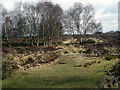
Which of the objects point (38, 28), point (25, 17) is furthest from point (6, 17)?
point (38, 28)

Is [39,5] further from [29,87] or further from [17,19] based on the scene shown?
[29,87]

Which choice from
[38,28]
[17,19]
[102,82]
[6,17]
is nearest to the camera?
[102,82]

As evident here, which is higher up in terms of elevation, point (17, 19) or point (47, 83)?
point (17, 19)

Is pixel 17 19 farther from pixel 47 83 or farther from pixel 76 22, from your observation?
pixel 47 83

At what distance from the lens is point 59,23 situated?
102 ft

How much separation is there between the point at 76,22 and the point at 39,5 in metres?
12.1

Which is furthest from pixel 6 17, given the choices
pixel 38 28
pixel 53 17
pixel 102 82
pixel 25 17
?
pixel 102 82

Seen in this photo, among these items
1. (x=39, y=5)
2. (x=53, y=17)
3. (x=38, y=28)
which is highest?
(x=39, y=5)

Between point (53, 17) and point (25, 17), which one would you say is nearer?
point (53, 17)

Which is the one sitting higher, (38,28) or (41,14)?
(41,14)

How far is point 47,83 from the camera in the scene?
24.8ft

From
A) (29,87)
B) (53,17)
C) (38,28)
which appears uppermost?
(53,17)

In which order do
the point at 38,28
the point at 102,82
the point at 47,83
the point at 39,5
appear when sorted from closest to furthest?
1. the point at 102,82
2. the point at 47,83
3. the point at 39,5
4. the point at 38,28

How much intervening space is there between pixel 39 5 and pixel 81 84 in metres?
24.6
